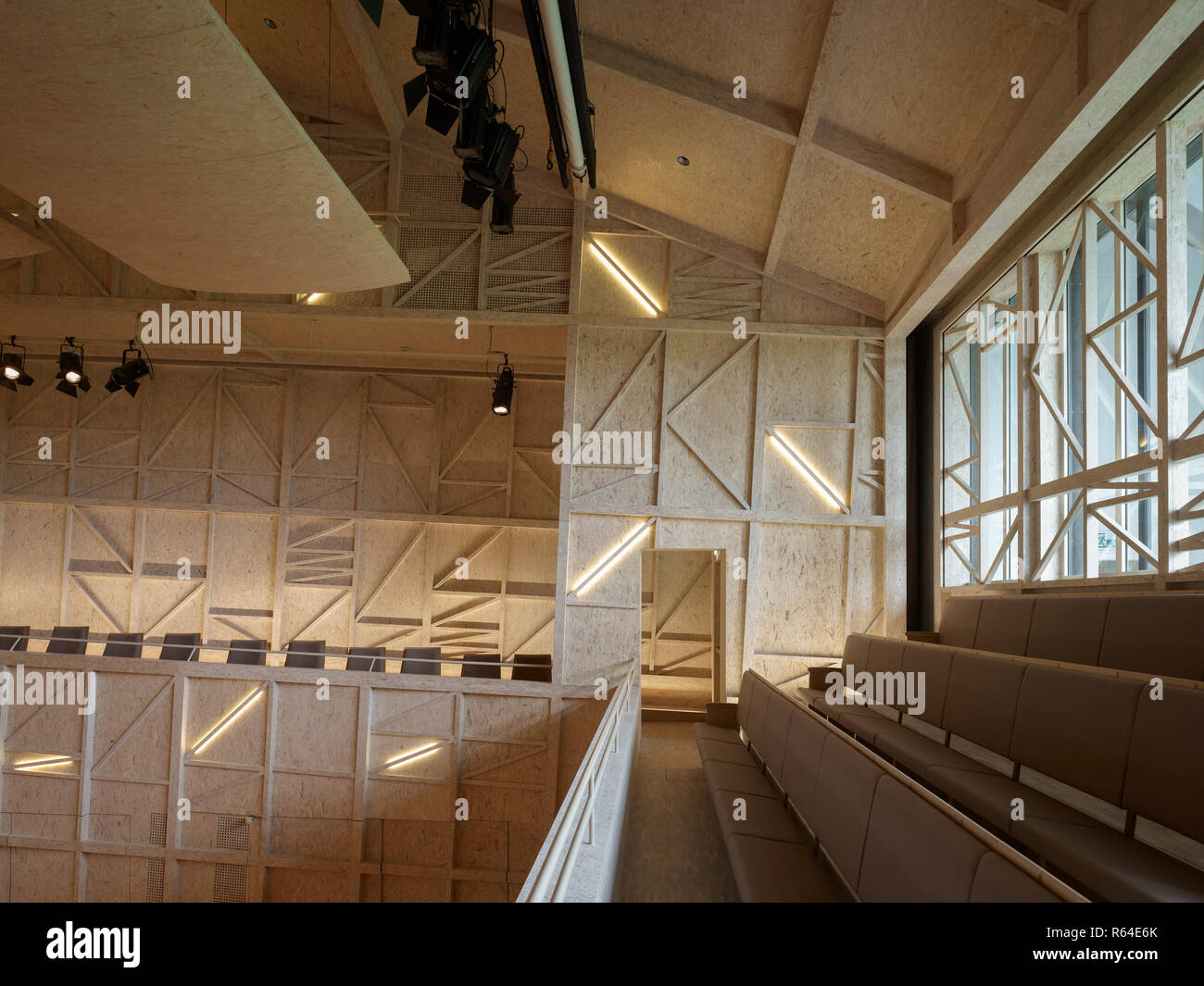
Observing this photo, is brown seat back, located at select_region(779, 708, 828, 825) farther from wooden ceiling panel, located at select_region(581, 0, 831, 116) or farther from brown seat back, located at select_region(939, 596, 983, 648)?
wooden ceiling panel, located at select_region(581, 0, 831, 116)

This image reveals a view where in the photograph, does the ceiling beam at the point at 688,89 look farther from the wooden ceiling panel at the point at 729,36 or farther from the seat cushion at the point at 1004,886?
the seat cushion at the point at 1004,886

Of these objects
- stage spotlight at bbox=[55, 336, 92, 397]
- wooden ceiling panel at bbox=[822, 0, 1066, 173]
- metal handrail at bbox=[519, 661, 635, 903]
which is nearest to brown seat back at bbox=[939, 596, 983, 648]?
metal handrail at bbox=[519, 661, 635, 903]

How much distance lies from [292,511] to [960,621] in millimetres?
10379

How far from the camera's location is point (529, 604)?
12.6 meters

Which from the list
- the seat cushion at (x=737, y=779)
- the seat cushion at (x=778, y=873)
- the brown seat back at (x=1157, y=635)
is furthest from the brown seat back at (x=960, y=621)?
the seat cushion at (x=778, y=873)

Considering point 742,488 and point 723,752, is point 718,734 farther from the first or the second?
point 742,488

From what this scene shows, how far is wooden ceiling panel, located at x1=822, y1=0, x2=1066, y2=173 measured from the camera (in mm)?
5035

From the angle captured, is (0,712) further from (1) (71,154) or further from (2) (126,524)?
(1) (71,154)

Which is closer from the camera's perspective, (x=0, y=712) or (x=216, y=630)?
(x=0, y=712)

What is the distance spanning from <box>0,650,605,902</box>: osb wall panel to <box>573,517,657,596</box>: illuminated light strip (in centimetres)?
125
